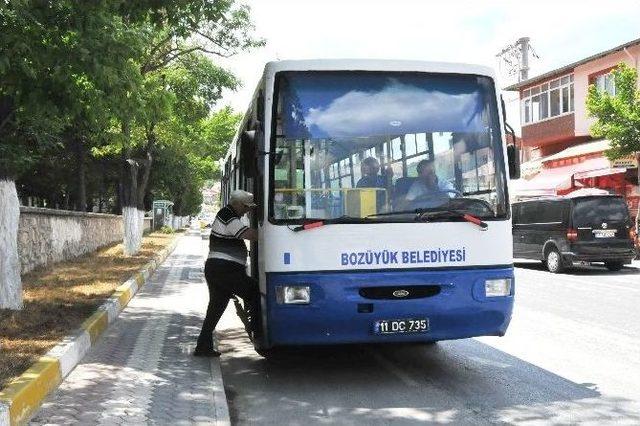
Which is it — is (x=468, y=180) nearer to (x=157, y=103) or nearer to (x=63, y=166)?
(x=157, y=103)

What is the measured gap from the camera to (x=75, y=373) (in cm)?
644

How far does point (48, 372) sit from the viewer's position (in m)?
5.76

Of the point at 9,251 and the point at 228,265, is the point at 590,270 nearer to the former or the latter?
the point at 228,265

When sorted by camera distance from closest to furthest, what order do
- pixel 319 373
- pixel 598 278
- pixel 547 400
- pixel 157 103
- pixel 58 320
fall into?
pixel 547 400 < pixel 319 373 < pixel 58 320 < pixel 157 103 < pixel 598 278

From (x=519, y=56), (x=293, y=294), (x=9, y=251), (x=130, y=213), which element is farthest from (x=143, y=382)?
(x=519, y=56)

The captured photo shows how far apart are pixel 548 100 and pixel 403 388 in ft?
100

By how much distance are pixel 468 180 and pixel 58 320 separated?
532cm

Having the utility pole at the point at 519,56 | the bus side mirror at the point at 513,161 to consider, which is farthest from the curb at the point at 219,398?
the utility pole at the point at 519,56

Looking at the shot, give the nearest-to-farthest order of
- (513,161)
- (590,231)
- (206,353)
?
(513,161)
(206,353)
(590,231)

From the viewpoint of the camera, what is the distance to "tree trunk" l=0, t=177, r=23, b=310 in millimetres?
9297

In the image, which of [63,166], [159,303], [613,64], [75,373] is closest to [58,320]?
[75,373]

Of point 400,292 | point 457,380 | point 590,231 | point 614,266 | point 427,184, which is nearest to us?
point 400,292

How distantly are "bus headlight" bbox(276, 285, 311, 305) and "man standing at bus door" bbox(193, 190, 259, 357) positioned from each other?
3.07 feet

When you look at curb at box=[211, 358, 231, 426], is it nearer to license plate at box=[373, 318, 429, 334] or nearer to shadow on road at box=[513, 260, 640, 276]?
license plate at box=[373, 318, 429, 334]
